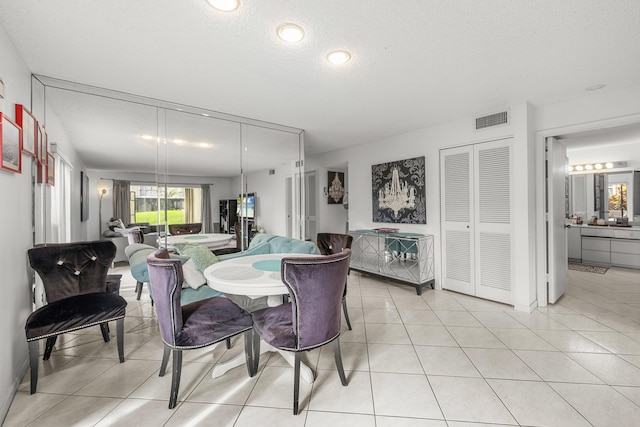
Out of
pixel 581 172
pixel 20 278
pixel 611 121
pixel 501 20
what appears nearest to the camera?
pixel 501 20

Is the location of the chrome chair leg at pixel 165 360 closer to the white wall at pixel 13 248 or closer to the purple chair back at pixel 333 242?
the white wall at pixel 13 248

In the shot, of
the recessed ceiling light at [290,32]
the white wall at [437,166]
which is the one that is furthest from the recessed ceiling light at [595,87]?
the recessed ceiling light at [290,32]

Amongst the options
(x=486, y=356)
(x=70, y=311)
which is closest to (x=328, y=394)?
(x=486, y=356)

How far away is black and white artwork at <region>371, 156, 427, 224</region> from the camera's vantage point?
4109mm

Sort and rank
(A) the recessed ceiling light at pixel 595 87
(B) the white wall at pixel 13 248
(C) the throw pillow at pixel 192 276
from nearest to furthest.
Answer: (B) the white wall at pixel 13 248 → (C) the throw pillow at pixel 192 276 → (A) the recessed ceiling light at pixel 595 87

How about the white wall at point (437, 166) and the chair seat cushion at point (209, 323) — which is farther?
the white wall at point (437, 166)

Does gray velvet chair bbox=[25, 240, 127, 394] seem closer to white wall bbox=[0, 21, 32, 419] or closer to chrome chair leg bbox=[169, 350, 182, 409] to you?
white wall bbox=[0, 21, 32, 419]

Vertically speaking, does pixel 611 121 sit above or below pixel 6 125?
above

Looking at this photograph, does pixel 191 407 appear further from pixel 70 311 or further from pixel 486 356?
pixel 486 356

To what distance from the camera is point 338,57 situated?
83.4 inches

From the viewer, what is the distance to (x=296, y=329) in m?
1.68

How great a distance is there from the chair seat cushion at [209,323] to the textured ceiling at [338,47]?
6.20 ft

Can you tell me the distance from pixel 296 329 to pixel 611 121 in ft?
12.1

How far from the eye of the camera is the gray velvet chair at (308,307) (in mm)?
1628
